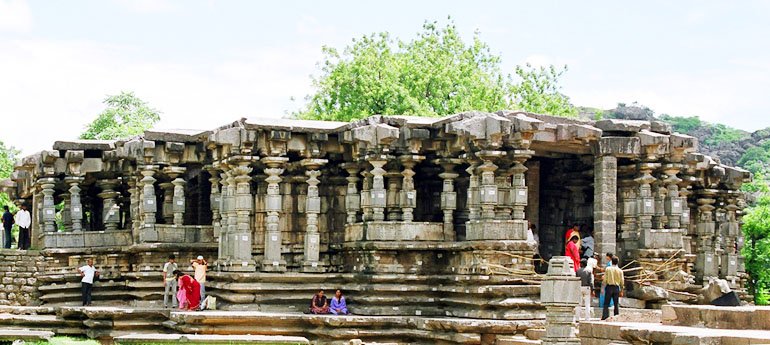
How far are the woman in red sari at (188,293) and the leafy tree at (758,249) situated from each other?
23.4 m

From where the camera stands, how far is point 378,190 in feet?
73.5

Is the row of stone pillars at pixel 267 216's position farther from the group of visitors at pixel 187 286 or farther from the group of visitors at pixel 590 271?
the group of visitors at pixel 590 271

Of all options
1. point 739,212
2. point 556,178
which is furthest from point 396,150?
point 739,212

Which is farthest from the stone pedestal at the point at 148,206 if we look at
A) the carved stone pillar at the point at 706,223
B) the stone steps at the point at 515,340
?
the carved stone pillar at the point at 706,223

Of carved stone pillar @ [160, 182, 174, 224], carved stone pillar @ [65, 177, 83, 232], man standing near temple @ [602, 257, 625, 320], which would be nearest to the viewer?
man standing near temple @ [602, 257, 625, 320]

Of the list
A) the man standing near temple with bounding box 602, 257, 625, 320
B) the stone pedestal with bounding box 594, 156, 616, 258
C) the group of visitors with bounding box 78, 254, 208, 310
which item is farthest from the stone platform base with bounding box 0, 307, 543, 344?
the stone pedestal with bounding box 594, 156, 616, 258

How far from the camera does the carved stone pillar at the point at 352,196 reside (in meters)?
23.0

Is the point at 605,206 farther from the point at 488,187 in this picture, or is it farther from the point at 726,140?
the point at 726,140

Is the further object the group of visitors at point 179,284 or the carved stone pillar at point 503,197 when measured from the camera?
the group of visitors at point 179,284

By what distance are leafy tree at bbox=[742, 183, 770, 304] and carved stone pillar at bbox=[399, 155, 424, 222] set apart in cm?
2170

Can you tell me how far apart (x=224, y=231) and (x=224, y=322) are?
9.31 feet

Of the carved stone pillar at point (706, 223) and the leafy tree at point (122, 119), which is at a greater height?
the leafy tree at point (122, 119)

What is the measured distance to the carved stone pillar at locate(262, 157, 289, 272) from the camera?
22828mm

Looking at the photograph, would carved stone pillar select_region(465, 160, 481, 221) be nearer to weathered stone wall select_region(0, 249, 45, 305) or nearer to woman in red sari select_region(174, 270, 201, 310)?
woman in red sari select_region(174, 270, 201, 310)
